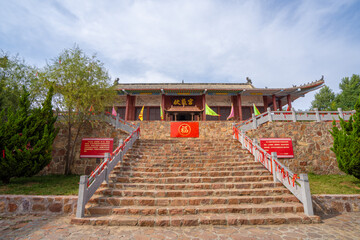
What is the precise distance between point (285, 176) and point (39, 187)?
9.45 m

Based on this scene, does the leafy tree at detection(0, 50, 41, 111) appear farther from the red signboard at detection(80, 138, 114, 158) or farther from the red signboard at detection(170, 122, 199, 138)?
the red signboard at detection(170, 122, 199, 138)

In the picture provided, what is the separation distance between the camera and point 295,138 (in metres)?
10.7

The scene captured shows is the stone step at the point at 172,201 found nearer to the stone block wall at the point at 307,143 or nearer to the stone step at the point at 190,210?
the stone step at the point at 190,210

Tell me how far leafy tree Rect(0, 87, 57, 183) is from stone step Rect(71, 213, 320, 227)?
4.57 metres

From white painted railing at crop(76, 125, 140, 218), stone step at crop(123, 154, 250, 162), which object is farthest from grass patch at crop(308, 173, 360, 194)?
white painted railing at crop(76, 125, 140, 218)

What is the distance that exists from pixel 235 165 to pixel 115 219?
535 centimetres

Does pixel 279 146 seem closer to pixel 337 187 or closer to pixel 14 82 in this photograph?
pixel 337 187

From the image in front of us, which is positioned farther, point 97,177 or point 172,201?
point 97,177

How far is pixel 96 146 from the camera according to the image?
10.2 m

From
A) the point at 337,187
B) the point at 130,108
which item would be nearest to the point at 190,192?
the point at 337,187

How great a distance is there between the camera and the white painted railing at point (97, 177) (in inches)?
186

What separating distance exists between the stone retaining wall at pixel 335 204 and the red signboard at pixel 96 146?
9.77 m

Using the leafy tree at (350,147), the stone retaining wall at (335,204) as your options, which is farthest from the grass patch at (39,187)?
the leafy tree at (350,147)

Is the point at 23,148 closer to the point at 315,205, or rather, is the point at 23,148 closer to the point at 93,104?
the point at 93,104
